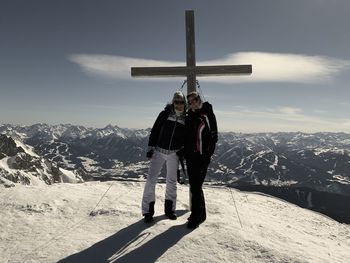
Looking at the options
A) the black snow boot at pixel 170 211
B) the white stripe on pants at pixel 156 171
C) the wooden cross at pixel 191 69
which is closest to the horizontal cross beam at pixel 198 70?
the wooden cross at pixel 191 69

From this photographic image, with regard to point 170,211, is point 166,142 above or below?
above

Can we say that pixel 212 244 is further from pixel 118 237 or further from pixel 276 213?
pixel 276 213

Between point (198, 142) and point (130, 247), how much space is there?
3.10 metres

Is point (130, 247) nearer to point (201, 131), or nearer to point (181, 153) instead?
point (181, 153)

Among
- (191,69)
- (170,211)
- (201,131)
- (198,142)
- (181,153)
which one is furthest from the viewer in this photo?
(191,69)

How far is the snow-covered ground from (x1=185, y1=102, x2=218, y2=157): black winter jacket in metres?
2.01

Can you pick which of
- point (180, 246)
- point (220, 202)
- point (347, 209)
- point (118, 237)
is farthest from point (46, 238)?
point (347, 209)

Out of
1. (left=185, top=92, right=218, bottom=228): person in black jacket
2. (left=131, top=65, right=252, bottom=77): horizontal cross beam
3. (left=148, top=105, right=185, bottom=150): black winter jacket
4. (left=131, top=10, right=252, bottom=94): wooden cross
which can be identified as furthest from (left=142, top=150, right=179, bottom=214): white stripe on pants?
(left=131, top=65, right=252, bottom=77): horizontal cross beam

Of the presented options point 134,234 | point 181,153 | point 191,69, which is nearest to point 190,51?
point 191,69

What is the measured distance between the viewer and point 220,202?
1270 cm

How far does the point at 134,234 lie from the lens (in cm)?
833

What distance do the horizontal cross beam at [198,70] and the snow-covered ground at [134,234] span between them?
4511mm

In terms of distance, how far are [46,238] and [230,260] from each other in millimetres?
4234

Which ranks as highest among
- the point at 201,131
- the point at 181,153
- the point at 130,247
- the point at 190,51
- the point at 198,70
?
the point at 190,51
